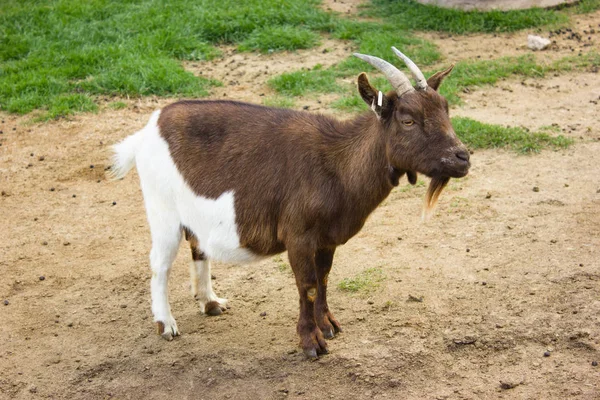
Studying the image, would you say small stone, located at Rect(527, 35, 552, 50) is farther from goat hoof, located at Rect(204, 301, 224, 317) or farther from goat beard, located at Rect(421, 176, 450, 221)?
goat hoof, located at Rect(204, 301, 224, 317)

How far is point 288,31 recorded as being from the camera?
11117 millimetres

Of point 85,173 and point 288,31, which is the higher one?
point 288,31

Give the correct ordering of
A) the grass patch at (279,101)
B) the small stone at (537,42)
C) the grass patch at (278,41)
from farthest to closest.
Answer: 1. the grass patch at (278,41)
2. the small stone at (537,42)
3. the grass patch at (279,101)

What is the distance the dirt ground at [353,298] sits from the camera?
511cm

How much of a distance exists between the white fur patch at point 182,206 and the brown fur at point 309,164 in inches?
2.2

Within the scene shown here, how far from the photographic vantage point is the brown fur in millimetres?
4738

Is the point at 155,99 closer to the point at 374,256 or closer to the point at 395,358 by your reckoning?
the point at 374,256

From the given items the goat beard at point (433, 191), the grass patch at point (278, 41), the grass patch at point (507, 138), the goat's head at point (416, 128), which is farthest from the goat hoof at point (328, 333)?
the grass patch at point (278, 41)

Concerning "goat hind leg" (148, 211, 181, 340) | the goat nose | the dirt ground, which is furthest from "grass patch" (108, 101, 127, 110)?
the goat nose

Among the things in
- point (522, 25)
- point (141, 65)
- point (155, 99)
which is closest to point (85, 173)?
point (155, 99)

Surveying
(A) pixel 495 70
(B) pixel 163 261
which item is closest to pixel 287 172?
(B) pixel 163 261

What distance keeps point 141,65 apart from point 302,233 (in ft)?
19.5

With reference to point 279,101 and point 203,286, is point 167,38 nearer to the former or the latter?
point 279,101

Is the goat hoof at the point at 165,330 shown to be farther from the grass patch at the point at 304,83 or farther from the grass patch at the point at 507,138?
the grass patch at the point at 304,83
